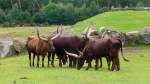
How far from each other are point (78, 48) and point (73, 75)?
4784 mm

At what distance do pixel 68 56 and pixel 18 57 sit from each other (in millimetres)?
6641

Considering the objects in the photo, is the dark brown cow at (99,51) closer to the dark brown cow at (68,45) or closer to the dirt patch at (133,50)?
the dark brown cow at (68,45)

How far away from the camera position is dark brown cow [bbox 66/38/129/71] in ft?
87.8

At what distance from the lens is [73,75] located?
953 inches

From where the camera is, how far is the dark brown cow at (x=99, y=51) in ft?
87.8

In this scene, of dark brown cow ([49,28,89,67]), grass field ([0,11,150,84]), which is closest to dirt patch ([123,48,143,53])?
grass field ([0,11,150,84])

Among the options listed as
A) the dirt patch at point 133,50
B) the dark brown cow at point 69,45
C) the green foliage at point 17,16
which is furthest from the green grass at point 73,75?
the green foliage at point 17,16

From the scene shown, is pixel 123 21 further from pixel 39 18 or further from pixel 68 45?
pixel 39 18

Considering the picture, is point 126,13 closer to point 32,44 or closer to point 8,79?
point 32,44

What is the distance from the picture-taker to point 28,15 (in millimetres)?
91812

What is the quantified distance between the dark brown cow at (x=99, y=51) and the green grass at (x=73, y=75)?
1.87ft

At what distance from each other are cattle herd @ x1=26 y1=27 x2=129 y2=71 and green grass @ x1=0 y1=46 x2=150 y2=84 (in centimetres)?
54

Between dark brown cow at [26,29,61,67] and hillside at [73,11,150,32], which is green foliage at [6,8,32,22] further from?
Result: dark brown cow at [26,29,61,67]

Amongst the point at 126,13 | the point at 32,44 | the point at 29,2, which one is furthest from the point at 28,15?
the point at 32,44
